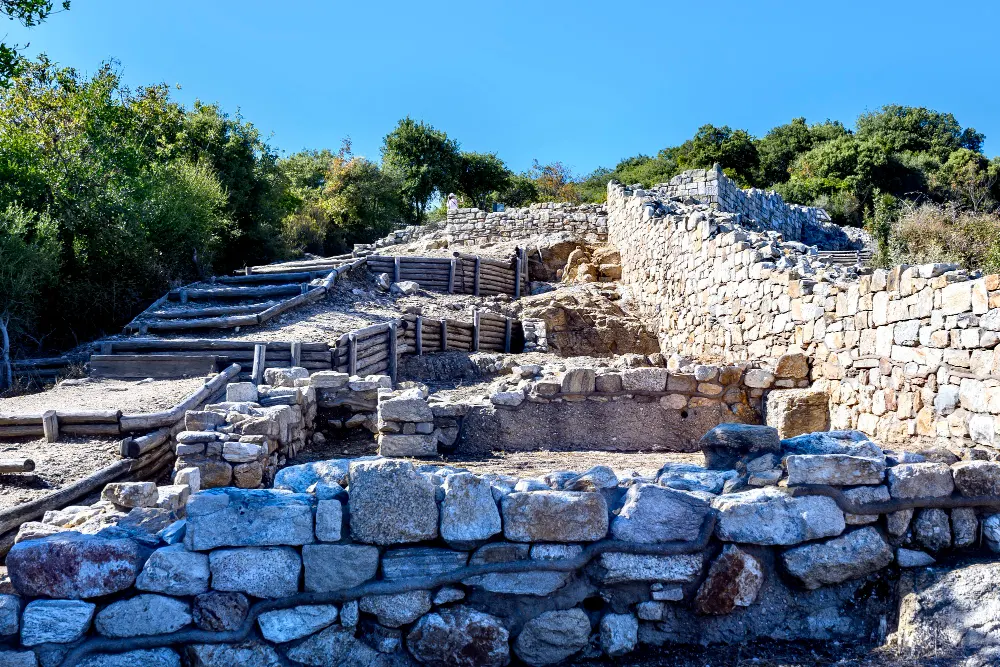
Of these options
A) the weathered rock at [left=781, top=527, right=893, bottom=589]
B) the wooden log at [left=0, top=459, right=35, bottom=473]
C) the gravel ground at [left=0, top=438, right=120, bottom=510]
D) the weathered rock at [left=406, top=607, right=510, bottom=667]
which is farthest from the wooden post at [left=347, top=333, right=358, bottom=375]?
the weathered rock at [left=781, top=527, right=893, bottom=589]

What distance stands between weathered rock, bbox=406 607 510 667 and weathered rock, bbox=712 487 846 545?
1.16 meters

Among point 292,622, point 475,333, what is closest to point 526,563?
point 292,622

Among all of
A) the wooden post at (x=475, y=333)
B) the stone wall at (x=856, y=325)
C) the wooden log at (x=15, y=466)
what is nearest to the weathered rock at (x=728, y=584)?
the stone wall at (x=856, y=325)

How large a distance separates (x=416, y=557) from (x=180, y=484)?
3.45 m

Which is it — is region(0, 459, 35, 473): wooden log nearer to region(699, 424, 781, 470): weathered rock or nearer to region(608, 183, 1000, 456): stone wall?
region(699, 424, 781, 470): weathered rock

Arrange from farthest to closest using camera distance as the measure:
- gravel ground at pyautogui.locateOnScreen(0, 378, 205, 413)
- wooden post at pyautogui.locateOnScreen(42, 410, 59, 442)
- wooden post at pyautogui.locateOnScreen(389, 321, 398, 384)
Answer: wooden post at pyautogui.locateOnScreen(389, 321, 398, 384), gravel ground at pyautogui.locateOnScreen(0, 378, 205, 413), wooden post at pyautogui.locateOnScreen(42, 410, 59, 442)

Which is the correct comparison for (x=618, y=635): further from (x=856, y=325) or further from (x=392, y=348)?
(x=392, y=348)

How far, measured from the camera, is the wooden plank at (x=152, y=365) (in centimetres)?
1074

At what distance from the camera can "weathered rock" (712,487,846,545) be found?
10.4ft

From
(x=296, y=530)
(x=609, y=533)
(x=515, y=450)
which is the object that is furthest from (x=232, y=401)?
(x=609, y=533)

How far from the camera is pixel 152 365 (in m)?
10.9

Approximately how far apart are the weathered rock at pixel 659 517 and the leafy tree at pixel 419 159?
2827 centimetres

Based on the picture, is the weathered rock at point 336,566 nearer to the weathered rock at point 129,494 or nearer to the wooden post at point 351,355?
the weathered rock at point 129,494

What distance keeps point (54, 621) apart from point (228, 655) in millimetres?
745
